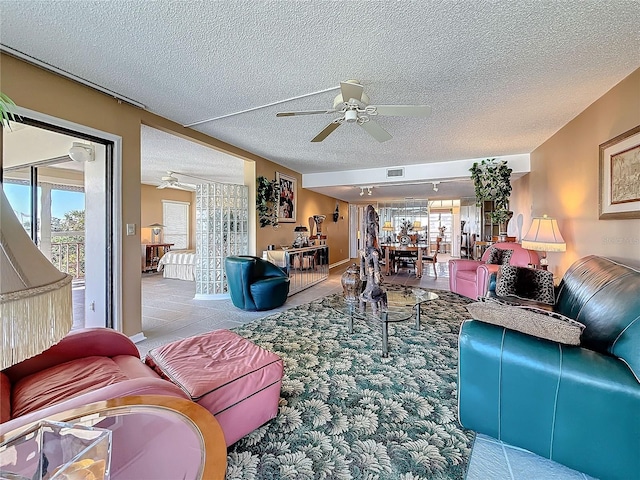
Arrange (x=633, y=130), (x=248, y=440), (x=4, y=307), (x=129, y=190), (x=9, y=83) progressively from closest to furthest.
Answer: (x=4, y=307)
(x=248, y=440)
(x=9, y=83)
(x=633, y=130)
(x=129, y=190)

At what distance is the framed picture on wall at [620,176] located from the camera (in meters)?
2.34

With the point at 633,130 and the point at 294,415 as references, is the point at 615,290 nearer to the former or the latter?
the point at 633,130

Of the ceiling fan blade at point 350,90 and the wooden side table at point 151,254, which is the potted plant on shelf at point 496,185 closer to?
the ceiling fan blade at point 350,90

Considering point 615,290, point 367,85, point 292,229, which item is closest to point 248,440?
point 615,290

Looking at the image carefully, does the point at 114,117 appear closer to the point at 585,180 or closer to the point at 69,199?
the point at 69,199

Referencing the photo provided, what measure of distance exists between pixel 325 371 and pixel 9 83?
3.35 m

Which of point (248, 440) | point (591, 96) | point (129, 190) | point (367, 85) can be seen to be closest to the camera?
point (248, 440)

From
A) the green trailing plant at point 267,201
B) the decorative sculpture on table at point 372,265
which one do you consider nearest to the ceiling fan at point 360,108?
the decorative sculpture on table at point 372,265

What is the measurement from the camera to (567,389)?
132 centimetres

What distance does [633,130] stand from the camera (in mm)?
2338

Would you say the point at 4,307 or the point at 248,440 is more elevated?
the point at 4,307

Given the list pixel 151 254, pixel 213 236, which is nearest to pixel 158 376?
pixel 213 236

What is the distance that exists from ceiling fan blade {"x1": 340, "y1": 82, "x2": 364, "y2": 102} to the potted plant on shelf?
3.64m

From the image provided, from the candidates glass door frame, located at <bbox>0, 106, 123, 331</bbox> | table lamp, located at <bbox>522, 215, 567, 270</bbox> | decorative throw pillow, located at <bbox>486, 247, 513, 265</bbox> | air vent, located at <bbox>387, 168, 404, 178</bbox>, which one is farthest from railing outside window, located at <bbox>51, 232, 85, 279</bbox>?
decorative throw pillow, located at <bbox>486, 247, 513, 265</bbox>
